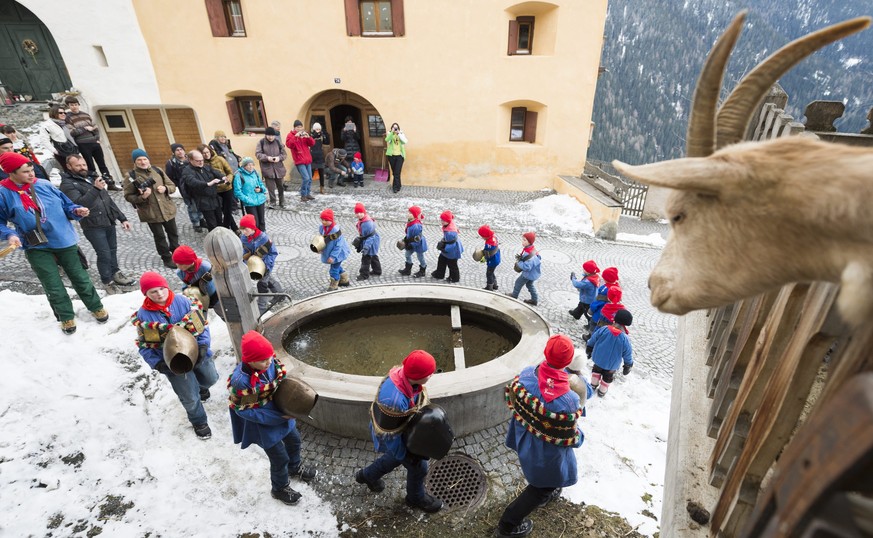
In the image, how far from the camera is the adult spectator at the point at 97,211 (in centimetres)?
599

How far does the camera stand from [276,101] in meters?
14.5

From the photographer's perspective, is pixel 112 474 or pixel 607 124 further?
pixel 607 124

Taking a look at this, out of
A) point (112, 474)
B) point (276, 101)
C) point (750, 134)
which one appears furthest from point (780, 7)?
point (112, 474)

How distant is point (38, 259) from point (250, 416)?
163 inches

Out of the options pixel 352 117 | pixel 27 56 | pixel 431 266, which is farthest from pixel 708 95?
pixel 27 56

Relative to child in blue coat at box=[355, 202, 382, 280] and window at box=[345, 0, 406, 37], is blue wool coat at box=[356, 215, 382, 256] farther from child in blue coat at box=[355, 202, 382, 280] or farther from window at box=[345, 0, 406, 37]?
window at box=[345, 0, 406, 37]

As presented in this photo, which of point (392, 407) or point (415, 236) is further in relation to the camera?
point (415, 236)

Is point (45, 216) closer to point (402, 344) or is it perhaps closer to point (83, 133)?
point (402, 344)

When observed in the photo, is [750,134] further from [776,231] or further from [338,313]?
[338,313]

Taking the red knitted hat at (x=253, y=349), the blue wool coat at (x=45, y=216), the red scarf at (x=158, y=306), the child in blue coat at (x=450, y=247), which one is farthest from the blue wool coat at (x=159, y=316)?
the child in blue coat at (x=450, y=247)

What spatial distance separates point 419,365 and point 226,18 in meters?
15.6

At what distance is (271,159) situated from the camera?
11.1m

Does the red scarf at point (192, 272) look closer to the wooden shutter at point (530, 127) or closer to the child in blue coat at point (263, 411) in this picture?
the child in blue coat at point (263, 411)

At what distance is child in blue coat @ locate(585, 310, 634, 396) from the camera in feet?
16.4
